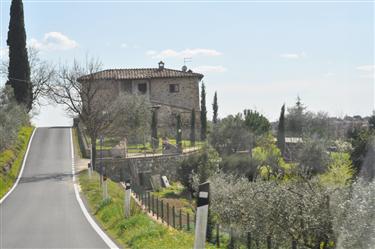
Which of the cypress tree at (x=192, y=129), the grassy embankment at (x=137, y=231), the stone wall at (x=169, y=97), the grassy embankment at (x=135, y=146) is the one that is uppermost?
the stone wall at (x=169, y=97)

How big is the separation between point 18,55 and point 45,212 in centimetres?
3361

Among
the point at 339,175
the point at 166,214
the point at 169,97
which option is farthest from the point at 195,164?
the point at 169,97

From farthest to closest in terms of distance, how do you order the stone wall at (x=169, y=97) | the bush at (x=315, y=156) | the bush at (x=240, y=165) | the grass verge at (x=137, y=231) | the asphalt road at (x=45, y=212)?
the stone wall at (x=169, y=97) < the bush at (x=315, y=156) < the bush at (x=240, y=165) < the asphalt road at (x=45, y=212) < the grass verge at (x=137, y=231)

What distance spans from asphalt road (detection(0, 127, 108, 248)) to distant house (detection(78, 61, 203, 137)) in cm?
2302

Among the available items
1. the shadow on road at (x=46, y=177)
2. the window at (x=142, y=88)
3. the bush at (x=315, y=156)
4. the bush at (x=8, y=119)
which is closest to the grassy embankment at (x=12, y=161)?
the bush at (x=8, y=119)

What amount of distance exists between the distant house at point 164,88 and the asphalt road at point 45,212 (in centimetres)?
2302

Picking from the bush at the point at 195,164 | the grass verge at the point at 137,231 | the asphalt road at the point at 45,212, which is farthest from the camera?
the bush at the point at 195,164

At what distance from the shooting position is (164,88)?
62094 mm

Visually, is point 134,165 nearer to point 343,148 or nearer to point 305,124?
point 343,148

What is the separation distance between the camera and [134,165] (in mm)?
39406

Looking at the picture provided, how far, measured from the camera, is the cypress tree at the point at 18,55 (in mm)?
46531

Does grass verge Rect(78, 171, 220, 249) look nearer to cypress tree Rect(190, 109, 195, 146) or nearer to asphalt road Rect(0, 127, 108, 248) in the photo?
asphalt road Rect(0, 127, 108, 248)

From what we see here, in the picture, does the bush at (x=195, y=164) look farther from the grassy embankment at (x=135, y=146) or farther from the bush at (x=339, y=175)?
the bush at (x=339, y=175)

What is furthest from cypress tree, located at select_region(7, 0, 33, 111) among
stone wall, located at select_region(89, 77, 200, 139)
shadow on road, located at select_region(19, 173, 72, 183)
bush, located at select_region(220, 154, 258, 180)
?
bush, located at select_region(220, 154, 258, 180)
